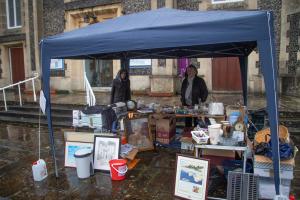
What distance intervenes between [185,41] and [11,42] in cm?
1533

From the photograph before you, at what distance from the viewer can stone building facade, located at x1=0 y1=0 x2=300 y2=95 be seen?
10273 millimetres

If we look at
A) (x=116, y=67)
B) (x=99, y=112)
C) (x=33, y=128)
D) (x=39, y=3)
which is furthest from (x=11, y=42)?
(x=99, y=112)

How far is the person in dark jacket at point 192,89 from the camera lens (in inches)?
253

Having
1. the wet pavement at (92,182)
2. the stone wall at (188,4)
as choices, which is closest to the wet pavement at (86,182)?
the wet pavement at (92,182)

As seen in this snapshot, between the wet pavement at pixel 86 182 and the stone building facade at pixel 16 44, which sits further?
the stone building facade at pixel 16 44

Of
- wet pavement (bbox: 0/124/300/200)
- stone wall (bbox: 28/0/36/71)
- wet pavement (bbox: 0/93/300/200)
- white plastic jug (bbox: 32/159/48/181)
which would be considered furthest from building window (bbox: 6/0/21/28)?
white plastic jug (bbox: 32/159/48/181)

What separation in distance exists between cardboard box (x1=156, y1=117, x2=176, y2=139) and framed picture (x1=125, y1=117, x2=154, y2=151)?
0.93 feet

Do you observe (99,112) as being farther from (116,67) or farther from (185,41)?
(116,67)

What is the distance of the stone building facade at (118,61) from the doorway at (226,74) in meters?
0.09

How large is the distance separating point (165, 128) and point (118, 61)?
7.62 m

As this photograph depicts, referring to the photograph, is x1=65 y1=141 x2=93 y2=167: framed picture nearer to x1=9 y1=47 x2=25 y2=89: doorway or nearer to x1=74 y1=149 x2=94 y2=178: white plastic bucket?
x1=74 y1=149 x2=94 y2=178: white plastic bucket

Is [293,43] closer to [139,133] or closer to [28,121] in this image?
[139,133]

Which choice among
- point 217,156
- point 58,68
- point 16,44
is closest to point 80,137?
point 217,156

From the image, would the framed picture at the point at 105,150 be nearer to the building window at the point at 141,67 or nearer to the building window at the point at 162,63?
the building window at the point at 162,63
